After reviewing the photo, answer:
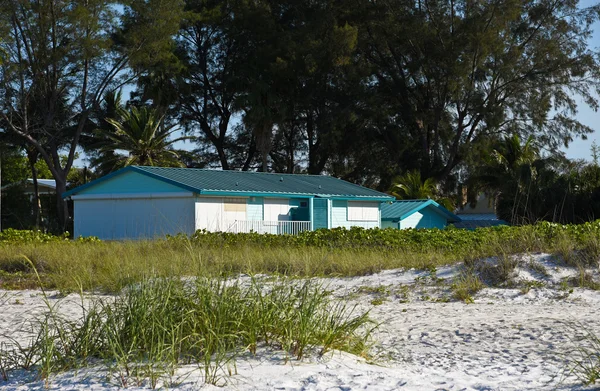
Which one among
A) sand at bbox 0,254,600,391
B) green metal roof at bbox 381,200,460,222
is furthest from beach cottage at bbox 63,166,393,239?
sand at bbox 0,254,600,391

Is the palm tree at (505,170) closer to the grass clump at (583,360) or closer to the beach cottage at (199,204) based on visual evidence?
the beach cottage at (199,204)

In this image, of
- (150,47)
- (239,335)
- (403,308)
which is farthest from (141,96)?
(239,335)

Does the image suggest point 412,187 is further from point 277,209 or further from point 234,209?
point 234,209

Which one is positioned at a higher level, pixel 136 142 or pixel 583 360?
pixel 136 142

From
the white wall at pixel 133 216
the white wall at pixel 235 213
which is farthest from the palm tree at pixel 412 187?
the white wall at pixel 133 216

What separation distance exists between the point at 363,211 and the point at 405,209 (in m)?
2.90

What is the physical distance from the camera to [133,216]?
1307 inches

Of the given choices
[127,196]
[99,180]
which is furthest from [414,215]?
[99,180]

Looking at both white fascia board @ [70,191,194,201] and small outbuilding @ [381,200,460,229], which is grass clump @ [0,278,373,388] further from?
small outbuilding @ [381,200,460,229]

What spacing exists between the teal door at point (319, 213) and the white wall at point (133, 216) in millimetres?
7170

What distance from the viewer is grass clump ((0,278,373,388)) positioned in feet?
22.4

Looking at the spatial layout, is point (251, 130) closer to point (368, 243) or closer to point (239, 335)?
point (368, 243)

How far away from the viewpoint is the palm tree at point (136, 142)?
152 ft

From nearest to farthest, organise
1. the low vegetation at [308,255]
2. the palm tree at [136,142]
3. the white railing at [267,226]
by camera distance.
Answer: the low vegetation at [308,255] → the white railing at [267,226] → the palm tree at [136,142]
